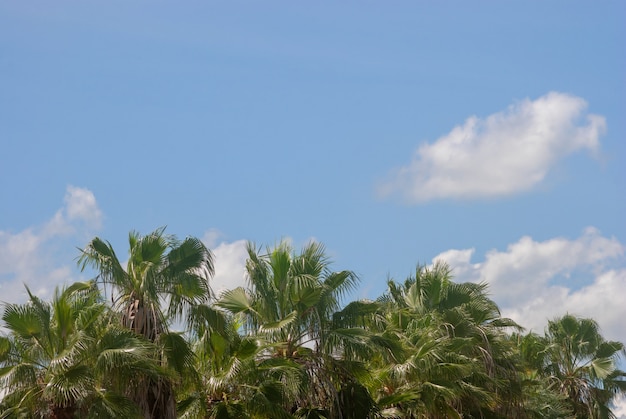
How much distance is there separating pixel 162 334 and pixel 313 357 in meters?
4.66

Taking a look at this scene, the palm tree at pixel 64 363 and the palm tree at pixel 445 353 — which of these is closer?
the palm tree at pixel 64 363

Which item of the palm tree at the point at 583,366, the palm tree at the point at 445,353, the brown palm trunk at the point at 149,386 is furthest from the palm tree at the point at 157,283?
the palm tree at the point at 583,366

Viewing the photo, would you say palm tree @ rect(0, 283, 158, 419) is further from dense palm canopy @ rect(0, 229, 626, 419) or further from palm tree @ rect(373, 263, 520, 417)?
palm tree @ rect(373, 263, 520, 417)

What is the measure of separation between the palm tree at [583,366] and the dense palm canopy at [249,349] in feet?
42.5

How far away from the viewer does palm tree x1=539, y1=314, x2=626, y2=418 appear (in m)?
43.7

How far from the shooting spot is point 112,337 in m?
20.4

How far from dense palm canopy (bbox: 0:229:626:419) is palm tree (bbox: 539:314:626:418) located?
13.0m

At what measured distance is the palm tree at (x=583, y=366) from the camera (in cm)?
4372

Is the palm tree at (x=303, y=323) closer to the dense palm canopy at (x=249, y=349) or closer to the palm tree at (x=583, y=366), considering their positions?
the dense palm canopy at (x=249, y=349)

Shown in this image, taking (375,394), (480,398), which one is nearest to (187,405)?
(375,394)

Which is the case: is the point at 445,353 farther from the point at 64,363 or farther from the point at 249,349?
the point at 64,363

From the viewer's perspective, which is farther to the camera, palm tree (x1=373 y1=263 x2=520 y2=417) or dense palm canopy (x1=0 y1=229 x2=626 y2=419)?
palm tree (x1=373 y1=263 x2=520 y2=417)

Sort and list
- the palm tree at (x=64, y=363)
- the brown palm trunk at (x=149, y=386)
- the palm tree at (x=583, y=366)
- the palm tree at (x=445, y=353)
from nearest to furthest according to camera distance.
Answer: the palm tree at (x=64, y=363), the brown palm trunk at (x=149, y=386), the palm tree at (x=445, y=353), the palm tree at (x=583, y=366)

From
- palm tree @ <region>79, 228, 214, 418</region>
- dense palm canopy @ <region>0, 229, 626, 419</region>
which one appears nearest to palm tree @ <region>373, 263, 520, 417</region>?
dense palm canopy @ <region>0, 229, 626, 419</region>
